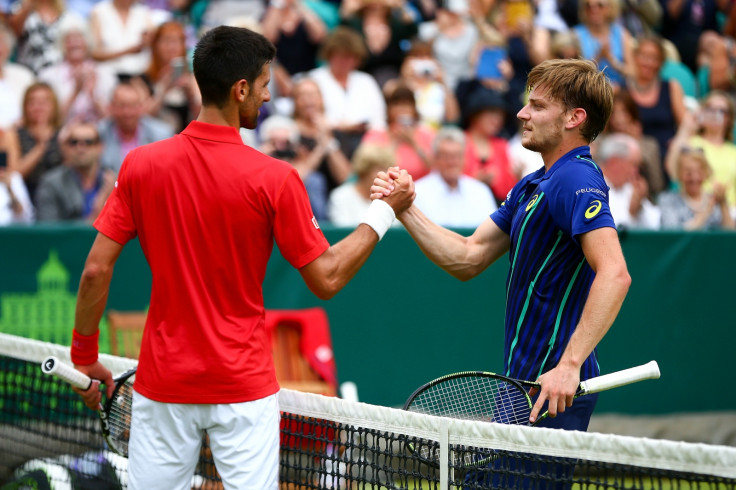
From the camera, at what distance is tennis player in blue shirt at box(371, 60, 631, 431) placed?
9.93ft

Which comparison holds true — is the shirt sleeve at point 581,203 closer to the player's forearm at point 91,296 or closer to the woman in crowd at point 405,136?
the player's forearm at point 91,296

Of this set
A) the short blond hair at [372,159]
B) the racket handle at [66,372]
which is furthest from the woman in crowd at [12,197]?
the racket handle at [66,372]

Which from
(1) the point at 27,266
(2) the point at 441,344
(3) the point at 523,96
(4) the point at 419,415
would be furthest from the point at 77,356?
(3) the point at 523,96

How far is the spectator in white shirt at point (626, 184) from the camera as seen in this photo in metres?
8.64

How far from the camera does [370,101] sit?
923 centimetres

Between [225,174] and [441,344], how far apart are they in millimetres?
4556

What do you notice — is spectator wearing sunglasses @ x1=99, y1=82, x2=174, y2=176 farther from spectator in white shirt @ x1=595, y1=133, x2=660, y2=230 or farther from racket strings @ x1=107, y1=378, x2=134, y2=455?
racket strings @ x1=107, y1=378, x2=134, y2=455

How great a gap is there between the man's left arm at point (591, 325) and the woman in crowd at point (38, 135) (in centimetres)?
567

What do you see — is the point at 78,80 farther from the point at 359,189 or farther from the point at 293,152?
the point at 359,189

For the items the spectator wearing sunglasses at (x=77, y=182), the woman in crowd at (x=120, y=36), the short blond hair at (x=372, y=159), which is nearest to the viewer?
the spectator wearing sunglasses at (x=77, y=182)

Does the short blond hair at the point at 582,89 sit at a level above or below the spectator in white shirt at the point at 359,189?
below

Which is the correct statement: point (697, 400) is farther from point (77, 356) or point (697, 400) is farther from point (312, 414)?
point (77, 356)

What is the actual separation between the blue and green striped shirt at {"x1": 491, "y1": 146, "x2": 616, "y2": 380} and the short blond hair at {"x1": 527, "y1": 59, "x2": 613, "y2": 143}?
11 cm

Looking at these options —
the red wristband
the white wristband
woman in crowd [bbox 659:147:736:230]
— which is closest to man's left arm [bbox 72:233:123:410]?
the red wristband
